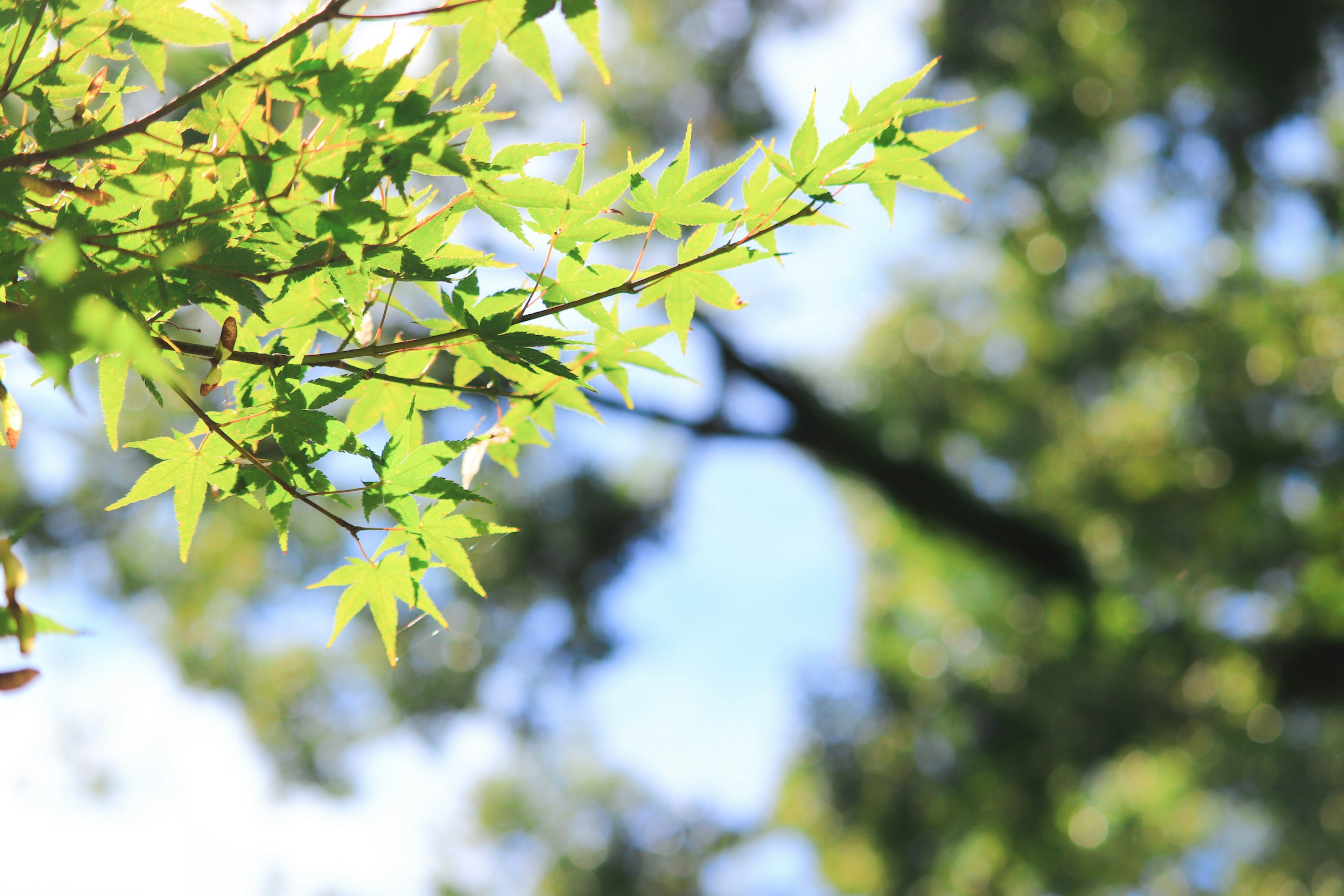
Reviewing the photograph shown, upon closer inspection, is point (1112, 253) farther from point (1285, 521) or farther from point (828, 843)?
point (828, 843)

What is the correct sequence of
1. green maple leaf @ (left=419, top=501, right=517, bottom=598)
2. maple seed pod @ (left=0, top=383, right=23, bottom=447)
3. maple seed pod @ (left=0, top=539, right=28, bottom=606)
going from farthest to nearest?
green maple leaf @ (left=419, top=501, right=517, bottom=598), maple seed pod @ (left=0, top=383, right=23, bottom=447), maple seed pod @ (left=0, top=539, right=28, bottom=606)

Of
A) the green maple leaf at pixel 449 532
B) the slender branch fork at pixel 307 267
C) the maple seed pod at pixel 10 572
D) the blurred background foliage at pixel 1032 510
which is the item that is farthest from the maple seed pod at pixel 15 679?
the blurred background foliage at pixel 1032 510

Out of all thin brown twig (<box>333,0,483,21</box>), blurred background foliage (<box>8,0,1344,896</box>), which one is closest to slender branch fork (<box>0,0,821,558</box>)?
thin brown twig (<box>333,0,483,21</box>)

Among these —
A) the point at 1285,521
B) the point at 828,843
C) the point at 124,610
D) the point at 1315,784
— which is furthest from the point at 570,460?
the point at 1315,784

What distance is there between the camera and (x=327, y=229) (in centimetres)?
52

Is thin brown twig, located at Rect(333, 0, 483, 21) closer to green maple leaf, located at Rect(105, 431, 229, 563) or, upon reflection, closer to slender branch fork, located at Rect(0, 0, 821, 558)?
slender branch fork, located at Rect(0, 0, 821, 558)

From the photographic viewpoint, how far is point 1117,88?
531 centimetres

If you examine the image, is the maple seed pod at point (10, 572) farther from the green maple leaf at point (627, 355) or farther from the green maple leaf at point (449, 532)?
the green maple leaf at point (627, 355)

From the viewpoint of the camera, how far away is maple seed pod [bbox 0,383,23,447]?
57 centimetres

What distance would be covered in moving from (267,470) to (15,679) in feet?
Result: 0.72

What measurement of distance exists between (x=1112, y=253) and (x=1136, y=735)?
317 centimetres

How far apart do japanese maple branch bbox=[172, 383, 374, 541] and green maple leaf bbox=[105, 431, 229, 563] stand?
0.02 meters

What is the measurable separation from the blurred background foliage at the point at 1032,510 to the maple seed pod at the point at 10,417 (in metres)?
3.65

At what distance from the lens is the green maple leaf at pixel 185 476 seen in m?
0.65
